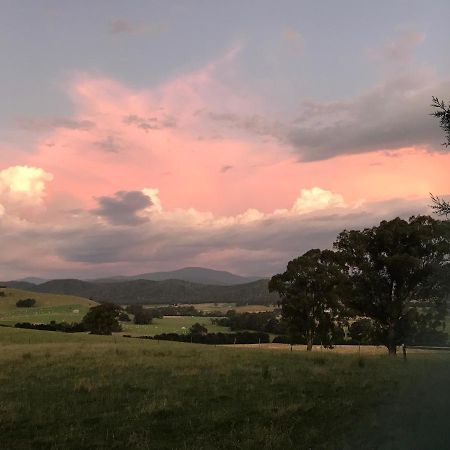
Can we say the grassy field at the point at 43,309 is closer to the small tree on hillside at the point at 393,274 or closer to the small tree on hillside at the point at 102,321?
the small tree on hillside at the point at 102,321

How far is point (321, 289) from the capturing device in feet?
201

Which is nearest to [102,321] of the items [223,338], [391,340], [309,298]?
[223,338]

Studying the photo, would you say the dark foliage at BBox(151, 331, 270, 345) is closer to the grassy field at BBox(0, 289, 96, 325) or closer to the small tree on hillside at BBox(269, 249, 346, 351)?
the small tree on hillside at BBox(269, 249, 346, 351)

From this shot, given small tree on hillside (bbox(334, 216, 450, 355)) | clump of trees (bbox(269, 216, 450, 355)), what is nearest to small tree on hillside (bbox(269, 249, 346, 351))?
clump of trees (bbox(269, 216, 450, 355))

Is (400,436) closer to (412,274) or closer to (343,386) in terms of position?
(343,386)

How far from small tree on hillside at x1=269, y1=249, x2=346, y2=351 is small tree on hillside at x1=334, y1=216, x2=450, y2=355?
54.3 ft

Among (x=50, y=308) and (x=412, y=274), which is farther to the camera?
(x=50, y=308)

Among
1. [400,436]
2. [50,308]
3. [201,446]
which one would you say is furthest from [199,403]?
[50,308]

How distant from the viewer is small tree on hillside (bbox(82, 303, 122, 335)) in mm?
107625

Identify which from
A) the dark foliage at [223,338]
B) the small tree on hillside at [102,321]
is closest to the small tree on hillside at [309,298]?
the dark foliage at [223,338]

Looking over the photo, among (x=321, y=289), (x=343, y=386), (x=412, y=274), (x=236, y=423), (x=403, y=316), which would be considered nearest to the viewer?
(x=236, y=423)

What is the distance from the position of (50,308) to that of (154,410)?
158 metres

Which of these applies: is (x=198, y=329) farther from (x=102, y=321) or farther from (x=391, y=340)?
(x=391, y=340)

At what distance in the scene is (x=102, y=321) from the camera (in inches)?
4272
